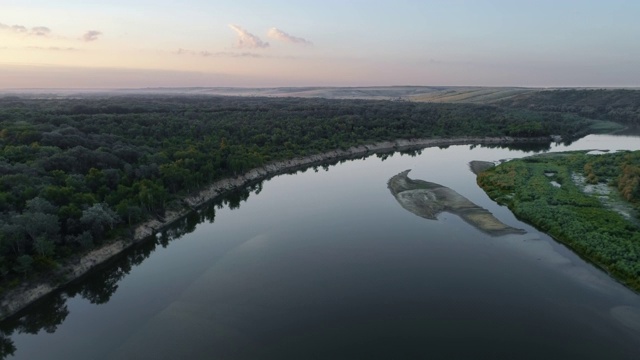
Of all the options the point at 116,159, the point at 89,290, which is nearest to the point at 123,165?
the point at 116,159

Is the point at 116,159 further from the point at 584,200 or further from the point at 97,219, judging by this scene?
the point at 584,200

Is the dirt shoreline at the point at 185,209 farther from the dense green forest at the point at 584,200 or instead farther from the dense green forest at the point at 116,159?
the dense green forest at the point at 584,200

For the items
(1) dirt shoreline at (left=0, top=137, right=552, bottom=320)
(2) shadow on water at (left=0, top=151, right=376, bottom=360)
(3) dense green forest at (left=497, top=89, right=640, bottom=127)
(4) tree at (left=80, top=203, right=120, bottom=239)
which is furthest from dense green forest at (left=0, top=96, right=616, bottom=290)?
(3) dense green forest at (left=497, top=89, right=640, bottom=127)

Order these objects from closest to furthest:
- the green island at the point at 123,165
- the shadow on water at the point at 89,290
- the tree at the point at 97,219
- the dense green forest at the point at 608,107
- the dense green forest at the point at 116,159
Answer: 1. the shadow on water at the point at 89,290
2. the green island at the point at 123,165
3. the dense green forest at the point at 116,159
4. the tree at the point at 97,219
5. the dense green forest at the point at 608,107

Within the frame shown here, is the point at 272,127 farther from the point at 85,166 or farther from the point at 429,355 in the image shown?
the point at 429,355

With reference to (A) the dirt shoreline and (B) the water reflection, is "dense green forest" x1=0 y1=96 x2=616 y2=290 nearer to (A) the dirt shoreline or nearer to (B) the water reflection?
(A) the dirt shoreline

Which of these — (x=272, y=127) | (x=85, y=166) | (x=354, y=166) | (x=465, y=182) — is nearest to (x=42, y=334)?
(x=85, y=166)

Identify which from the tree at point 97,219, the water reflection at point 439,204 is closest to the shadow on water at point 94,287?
the tree at point 97,219
